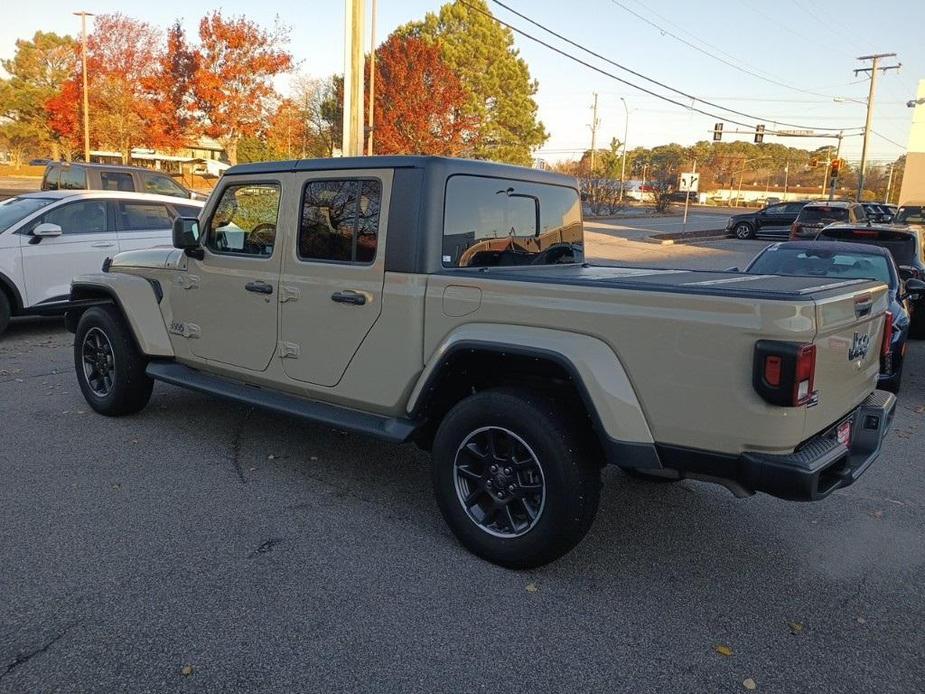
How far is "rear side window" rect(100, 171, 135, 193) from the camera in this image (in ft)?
41.5

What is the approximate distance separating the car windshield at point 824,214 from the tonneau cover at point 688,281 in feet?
56.8

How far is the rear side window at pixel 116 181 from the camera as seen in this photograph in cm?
1265

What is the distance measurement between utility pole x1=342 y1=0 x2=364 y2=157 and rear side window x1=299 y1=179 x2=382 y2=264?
998 centimetres

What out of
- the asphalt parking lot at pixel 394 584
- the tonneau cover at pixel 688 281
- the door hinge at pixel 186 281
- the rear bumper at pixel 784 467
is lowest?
the asphalt parking lot at pixel 394 584

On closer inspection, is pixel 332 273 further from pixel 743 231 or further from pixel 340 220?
pixel 743 231

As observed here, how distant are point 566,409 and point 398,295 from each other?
1054mm

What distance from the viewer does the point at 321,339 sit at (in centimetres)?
416

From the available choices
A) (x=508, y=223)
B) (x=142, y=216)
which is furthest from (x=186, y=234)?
(x=142, y=216)

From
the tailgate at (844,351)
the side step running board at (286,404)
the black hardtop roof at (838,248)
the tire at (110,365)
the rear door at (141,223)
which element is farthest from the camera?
the rear door at (141,223)

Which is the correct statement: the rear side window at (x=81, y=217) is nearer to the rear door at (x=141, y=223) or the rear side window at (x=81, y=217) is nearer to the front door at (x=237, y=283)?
the rear door at (x=141, y=223)

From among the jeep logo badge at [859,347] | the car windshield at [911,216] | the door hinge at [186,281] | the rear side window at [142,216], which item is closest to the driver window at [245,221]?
the door hinge at [186,281]

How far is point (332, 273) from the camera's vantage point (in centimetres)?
411

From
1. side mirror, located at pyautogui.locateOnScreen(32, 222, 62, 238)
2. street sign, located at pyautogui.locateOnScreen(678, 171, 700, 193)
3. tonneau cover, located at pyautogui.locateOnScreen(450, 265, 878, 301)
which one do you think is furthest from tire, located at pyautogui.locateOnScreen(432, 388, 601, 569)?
street sign, located at pyautogui.locateOnScreen(678, 171, 700, 193)

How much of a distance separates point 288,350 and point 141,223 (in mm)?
6363
